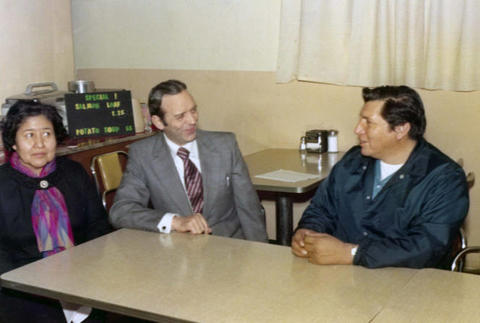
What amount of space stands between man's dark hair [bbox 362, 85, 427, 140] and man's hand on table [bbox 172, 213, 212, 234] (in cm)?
82

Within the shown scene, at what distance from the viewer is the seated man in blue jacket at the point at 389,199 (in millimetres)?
2123

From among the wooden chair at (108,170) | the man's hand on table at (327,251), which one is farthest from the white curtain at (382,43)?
the man's hand on table at (327,251)

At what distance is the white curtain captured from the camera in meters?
3.67

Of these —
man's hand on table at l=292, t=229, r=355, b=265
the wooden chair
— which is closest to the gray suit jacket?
the wooden chair

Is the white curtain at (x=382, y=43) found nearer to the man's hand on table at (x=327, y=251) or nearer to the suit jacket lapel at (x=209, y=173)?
the suit jacket lapel at (x=209, y=173)

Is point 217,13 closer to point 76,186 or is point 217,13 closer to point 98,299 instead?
point 76,186

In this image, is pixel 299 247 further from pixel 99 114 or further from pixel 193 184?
pixel 99 114

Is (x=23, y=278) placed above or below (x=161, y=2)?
below

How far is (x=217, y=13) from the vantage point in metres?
→ 4.56

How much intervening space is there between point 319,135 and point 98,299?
99.7 inches

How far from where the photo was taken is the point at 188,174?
2.95 meters

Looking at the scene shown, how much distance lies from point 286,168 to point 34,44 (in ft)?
7.44

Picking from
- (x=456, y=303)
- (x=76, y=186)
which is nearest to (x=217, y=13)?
(x=76, y=186)

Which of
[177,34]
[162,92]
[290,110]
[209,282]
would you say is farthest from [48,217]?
[177,34]
